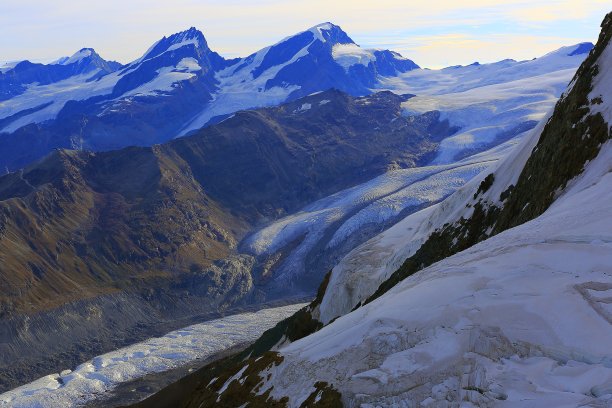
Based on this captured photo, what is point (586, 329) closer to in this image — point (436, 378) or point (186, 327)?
point (436, 378)

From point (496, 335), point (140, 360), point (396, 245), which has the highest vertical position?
point (496, 335)

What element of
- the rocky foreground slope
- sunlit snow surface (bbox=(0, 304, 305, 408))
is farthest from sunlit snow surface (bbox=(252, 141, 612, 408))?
sunlit snow surface (bbox=(0, 304, 305, 408))

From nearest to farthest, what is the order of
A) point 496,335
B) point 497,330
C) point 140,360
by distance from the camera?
point 496,335 → point 497,330 → point 140,360

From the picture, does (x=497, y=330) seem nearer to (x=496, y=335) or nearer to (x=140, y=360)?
(x=496, y=335)

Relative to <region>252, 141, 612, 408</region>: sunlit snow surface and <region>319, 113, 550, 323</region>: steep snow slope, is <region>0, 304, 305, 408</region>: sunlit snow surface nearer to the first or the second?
<region>319, 113, 550, 323</region>: steep snow slope

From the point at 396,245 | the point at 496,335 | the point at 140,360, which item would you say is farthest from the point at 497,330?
the point at 140,360

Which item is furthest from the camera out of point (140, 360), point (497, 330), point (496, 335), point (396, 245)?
point (140, 360)
